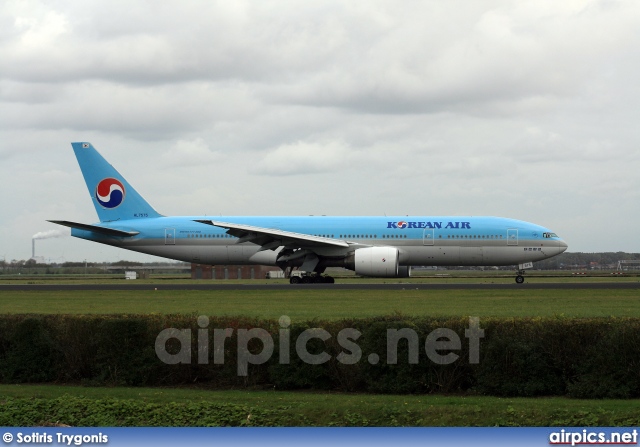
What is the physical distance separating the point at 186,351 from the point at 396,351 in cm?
379

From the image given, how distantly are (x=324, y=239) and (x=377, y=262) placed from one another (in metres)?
3.72

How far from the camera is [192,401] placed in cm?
1336

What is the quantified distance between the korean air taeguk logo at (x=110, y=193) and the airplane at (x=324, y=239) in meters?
0.06

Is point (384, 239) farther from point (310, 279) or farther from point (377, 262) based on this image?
point (310, 279)

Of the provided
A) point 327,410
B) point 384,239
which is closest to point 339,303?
point 327,410

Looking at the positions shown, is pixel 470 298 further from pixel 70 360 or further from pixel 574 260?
pixel 574 260

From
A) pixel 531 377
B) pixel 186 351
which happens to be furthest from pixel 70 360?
pixel 531 377

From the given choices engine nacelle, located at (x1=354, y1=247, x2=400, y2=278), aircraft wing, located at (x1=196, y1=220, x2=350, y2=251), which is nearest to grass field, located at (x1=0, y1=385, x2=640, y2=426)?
engine nacelle, located at (x1=354, y1=247, x2=400, y2=278)

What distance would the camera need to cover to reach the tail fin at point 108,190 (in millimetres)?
52188

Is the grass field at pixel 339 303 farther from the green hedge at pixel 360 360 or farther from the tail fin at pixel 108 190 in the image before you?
the tail fin at pixel 108 190

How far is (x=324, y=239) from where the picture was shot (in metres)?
46.5

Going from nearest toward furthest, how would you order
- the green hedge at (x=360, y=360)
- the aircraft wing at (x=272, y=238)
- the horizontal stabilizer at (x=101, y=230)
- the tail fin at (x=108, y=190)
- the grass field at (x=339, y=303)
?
the green hedge at (x=360, y=360)
the grass field at (x=339, y=303)
the aircraft wing at (x=272, y=238)
the horizontal stabilizer at (x=101, y=230)
the tail fin at (x=108, y=190)

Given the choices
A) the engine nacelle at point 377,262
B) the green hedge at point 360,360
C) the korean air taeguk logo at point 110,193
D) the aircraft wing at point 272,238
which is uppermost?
the korean air taeguk logo at point 110,193

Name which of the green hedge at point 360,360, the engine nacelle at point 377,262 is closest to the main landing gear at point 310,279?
the engine nacelle at point 377,262
